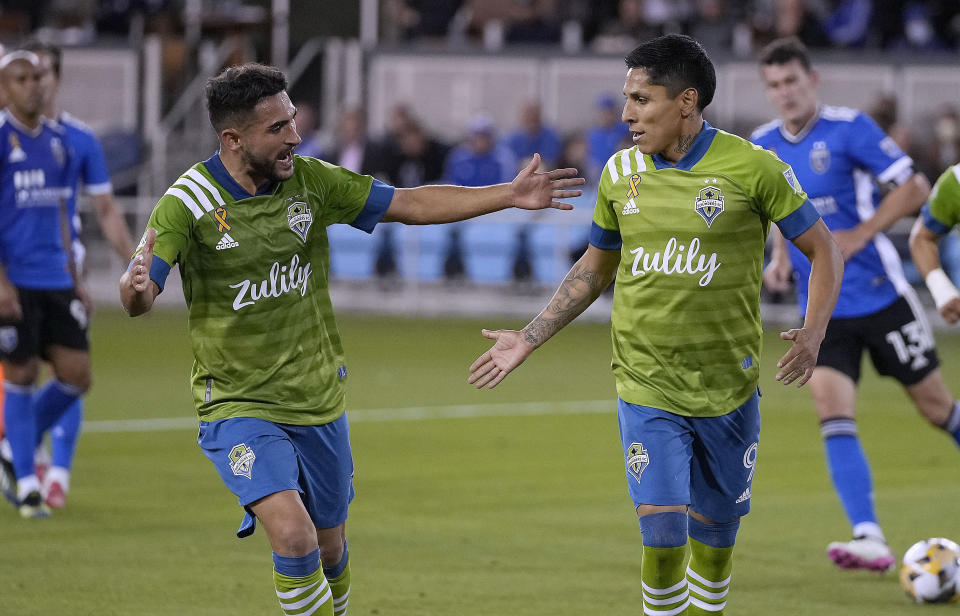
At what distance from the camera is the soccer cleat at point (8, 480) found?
929 cm

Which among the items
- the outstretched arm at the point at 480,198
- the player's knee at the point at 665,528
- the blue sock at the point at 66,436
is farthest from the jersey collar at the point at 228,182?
the blue sock at the point at 66,436

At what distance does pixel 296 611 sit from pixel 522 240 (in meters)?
16.3

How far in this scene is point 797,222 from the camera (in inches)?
221

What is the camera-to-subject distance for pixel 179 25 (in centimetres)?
2697

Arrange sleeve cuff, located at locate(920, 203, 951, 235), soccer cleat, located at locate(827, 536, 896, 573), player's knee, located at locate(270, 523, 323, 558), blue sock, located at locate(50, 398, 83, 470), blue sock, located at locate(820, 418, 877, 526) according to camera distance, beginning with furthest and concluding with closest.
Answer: blue sock, located at locate(50, 398, 83, 470) < blue sock, located at locate(820, 418, 877, 526) < soccer cleat, located at locate(827, 536, 896, 573) < sleeve cuff, located at locate(920, 203, 951, 235) < player's knee, located at locate(270, 523, 323, 558)

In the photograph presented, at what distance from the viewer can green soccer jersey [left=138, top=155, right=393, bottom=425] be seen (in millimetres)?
5586

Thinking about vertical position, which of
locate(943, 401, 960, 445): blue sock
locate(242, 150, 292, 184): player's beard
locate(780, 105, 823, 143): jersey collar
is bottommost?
locate(943, 401, 960, 445): blue sock

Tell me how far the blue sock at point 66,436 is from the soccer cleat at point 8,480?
0.27 meters

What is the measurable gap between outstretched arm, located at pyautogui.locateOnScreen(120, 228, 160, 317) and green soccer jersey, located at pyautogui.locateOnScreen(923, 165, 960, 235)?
3574 mm

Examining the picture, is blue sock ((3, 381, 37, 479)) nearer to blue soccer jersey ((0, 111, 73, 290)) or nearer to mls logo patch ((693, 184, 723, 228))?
blue soccer jersey ((0, 111, 73, 290))

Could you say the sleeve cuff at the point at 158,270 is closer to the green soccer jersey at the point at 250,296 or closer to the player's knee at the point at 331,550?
the green soccer jersey at the point at 250,296

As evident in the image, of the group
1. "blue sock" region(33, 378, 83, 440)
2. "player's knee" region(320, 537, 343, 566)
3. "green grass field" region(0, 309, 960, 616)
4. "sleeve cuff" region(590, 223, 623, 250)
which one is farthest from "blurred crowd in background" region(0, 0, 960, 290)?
"player's knee" region(320, 537, 343, 566)

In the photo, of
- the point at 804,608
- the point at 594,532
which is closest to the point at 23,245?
the point at 594,532

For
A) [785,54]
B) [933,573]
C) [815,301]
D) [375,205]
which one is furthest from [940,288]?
[375,205]
